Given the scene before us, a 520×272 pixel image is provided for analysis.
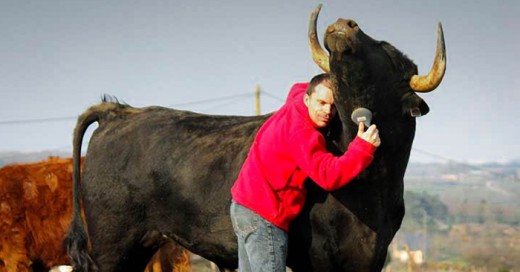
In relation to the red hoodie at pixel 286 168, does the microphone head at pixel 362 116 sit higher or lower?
higher

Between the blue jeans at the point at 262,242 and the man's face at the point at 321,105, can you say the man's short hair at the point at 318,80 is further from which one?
the blue jeans at the point at 262,242

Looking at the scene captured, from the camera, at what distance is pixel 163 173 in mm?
4664

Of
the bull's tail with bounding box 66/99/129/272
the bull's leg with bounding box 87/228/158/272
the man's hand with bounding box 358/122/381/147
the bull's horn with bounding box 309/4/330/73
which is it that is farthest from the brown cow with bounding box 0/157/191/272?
the man's hand with bounding box 358/122/381/147

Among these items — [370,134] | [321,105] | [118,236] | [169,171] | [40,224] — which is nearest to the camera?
[370,134]

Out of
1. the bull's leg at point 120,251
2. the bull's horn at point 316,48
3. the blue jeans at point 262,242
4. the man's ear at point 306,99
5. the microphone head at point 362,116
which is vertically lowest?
the bull's leg at point 120,251

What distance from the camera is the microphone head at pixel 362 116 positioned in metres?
3.34

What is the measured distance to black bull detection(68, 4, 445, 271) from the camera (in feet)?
11.3

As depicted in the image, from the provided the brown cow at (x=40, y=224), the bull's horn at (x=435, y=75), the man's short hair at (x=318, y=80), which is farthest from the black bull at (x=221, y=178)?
the brown cow at (x=40, y=224)

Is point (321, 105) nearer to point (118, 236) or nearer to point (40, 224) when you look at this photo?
point (118, 236)

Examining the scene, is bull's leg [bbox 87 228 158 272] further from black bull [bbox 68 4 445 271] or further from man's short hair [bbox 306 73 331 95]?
man's short hair [bbox 306 73 331 95]

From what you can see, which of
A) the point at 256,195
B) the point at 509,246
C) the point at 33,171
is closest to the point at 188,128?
the point at 256,195

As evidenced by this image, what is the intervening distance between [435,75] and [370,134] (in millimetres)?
488

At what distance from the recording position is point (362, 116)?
11.0 feet

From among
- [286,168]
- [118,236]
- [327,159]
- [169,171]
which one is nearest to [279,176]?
[286,168]
